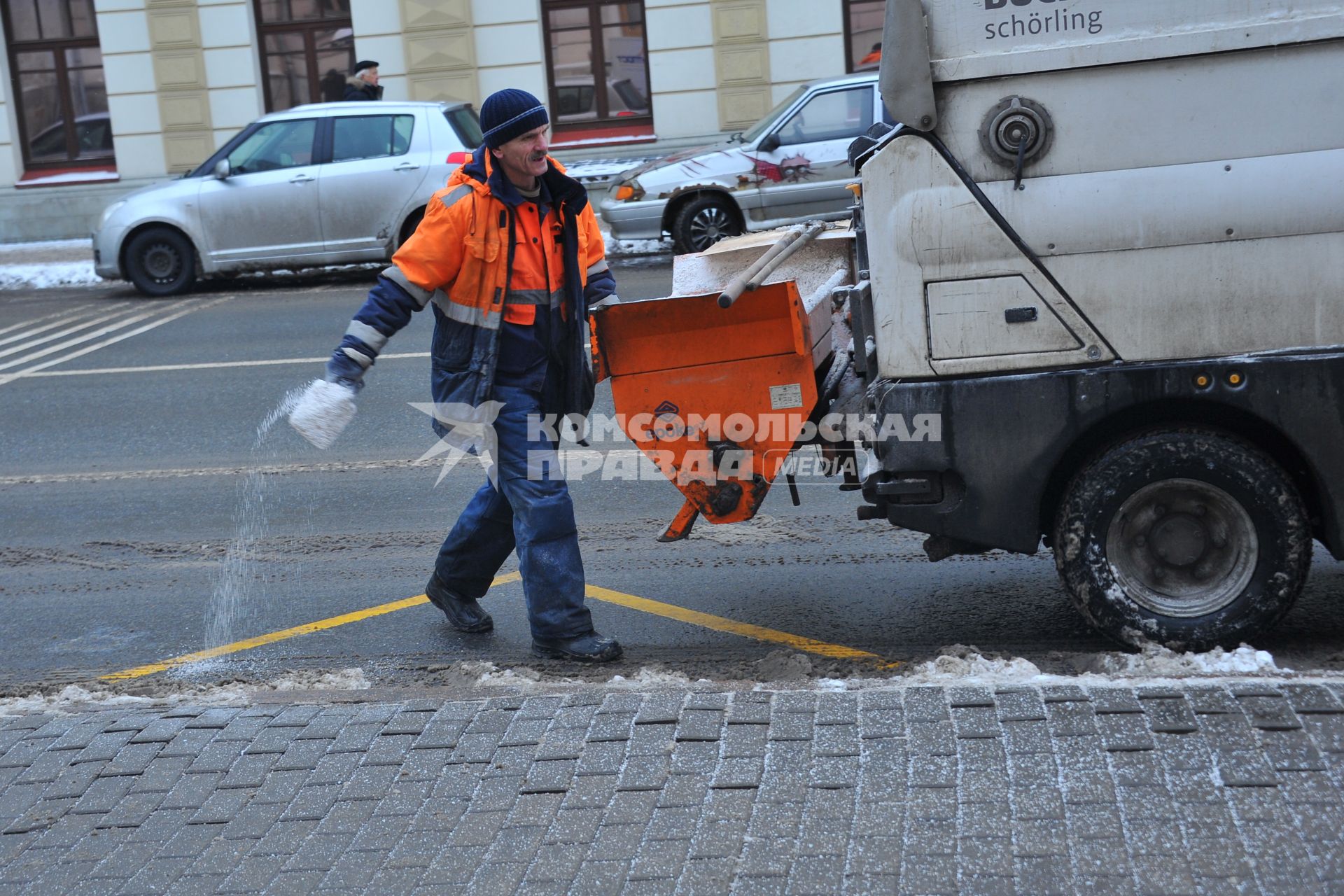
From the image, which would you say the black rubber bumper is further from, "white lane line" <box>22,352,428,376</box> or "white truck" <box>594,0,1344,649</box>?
"white lane line" <box>22,352,428,376</box>

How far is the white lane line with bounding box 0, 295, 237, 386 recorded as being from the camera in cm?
1062

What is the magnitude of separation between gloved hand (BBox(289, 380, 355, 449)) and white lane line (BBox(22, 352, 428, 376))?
18.6 ft

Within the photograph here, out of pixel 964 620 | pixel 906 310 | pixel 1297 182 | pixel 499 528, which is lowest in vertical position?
pixel 964 620

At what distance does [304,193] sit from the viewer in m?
14.0

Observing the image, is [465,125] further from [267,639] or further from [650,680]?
[650,680]

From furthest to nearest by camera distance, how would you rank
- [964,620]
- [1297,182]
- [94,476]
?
[94,476]
[964,620]
[1297,182]

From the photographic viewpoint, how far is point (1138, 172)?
411cm

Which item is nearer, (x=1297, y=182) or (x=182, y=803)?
(x=182, y=803)

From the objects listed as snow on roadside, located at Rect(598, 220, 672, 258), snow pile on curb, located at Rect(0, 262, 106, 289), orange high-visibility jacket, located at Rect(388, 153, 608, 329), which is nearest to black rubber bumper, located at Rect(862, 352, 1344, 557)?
orange high-visibility jacket, located at Rect(388, 153, 608, 329)

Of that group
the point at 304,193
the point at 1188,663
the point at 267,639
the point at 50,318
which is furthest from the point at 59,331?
the point at 1188,663

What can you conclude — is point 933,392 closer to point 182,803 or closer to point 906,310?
point 906,310

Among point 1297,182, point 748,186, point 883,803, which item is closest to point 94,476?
point 883,803

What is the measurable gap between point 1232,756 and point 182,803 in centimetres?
266

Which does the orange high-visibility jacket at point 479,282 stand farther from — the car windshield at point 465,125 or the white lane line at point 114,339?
the car windshield at point 465,125
